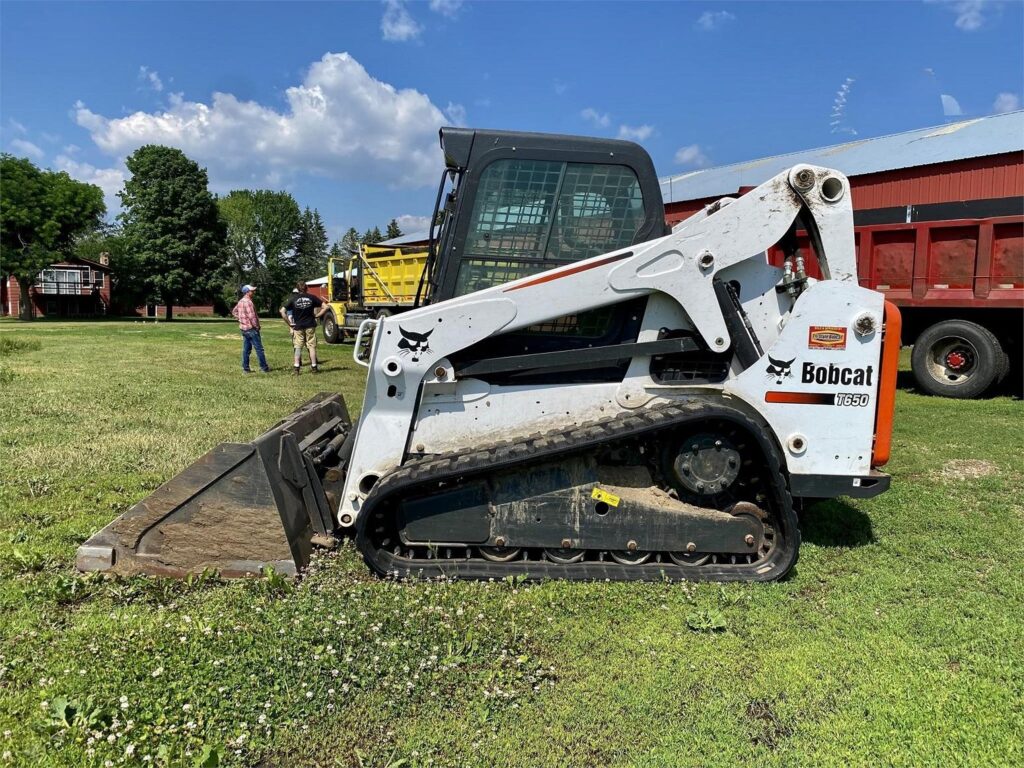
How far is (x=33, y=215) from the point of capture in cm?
4106

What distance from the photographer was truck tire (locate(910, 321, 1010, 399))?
33.9 ft

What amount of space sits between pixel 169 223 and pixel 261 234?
96.0 ft

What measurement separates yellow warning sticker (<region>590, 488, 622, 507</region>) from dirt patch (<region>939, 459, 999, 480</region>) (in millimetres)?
3979

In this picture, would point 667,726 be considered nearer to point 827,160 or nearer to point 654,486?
point 654,486

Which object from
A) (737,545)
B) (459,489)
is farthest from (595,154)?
(737,545)

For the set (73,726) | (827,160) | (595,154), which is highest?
(827,160)

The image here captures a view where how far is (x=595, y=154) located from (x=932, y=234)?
9.32m

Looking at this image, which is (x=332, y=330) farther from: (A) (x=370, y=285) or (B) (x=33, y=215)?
(B) (x=33, y=215)

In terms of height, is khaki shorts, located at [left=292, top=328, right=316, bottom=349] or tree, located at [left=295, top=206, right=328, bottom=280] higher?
tree, located at [left=295, top=206, right=328, bottom=280]

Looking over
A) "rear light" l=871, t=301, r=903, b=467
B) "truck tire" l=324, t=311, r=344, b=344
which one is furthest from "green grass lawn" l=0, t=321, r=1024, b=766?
"truck tire" l=324, t=311, r=344, b=344

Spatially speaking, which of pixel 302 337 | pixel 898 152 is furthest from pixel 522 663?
pixel 898 152

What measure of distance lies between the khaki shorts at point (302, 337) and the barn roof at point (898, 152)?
31.8 feet

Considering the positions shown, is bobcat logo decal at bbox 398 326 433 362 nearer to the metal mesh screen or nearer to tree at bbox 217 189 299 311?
the metal mesh screen

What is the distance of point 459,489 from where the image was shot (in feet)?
12.4
